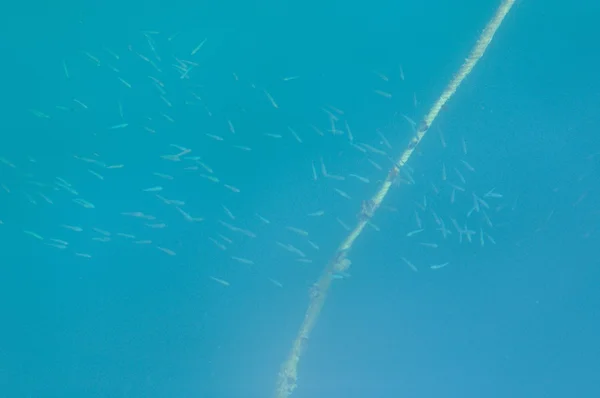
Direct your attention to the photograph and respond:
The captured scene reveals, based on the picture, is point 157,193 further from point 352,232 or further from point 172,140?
point 352,232

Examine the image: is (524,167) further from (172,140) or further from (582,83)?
(172,140)

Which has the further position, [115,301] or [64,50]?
[115,301]

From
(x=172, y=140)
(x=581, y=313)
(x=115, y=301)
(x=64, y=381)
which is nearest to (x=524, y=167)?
(x=581, y=313)

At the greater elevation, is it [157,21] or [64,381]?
[157,21]

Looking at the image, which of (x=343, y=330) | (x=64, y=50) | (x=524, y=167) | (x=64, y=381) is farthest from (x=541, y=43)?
(x=64, y=381)

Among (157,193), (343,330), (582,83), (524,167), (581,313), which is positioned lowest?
(581,313)

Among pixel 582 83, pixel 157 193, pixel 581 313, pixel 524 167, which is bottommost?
pixel 581 313
